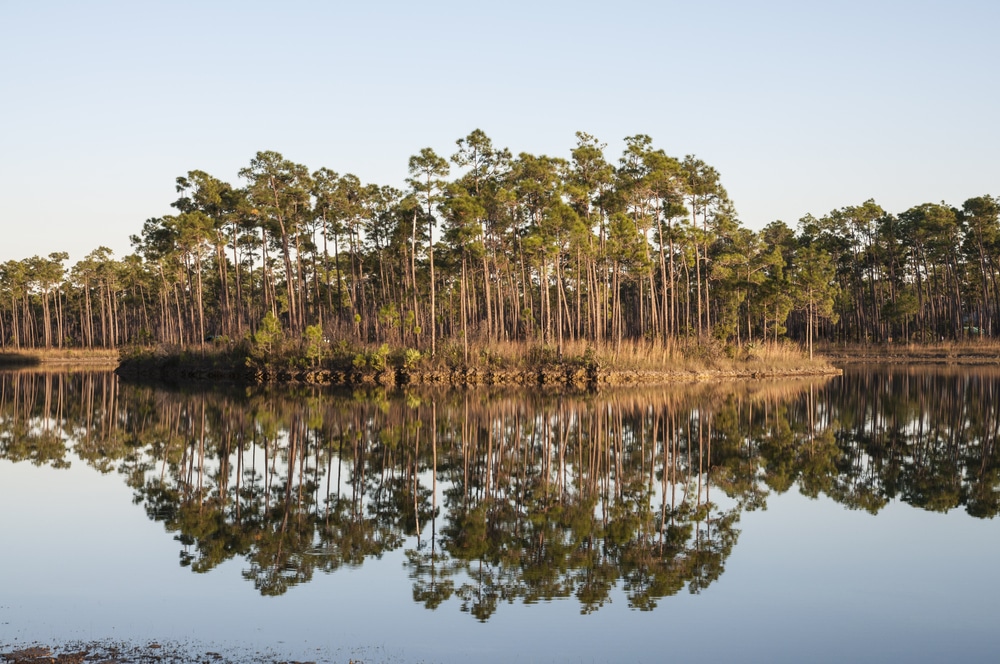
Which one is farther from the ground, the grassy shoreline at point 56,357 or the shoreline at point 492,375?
the grassy shoreline at point 56,357

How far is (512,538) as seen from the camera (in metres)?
12.9

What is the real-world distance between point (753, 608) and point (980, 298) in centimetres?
9640

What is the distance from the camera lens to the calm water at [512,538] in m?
9.22

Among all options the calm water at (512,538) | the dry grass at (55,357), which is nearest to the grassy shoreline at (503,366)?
the calm water at (512,538)

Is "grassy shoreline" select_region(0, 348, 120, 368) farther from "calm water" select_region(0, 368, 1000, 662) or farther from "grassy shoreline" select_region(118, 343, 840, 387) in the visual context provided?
"calm water" select_region(0, 368, 1000, 662)

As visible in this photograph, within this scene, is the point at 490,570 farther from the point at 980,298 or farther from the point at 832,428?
the point at 980,298

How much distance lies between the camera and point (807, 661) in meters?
8.47

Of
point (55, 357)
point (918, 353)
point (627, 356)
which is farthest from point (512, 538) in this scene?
point (55, 357)

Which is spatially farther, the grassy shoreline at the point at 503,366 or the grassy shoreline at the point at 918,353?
the grassy shoreline at the point at 918,353

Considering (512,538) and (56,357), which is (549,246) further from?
(56,357)

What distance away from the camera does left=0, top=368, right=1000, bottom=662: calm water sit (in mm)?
9219

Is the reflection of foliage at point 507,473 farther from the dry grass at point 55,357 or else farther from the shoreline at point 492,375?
the dry grass at point 55,357

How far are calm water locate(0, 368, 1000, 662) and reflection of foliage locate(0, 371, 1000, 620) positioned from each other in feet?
0.27

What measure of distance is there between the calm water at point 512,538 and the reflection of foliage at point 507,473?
0.27 ft
